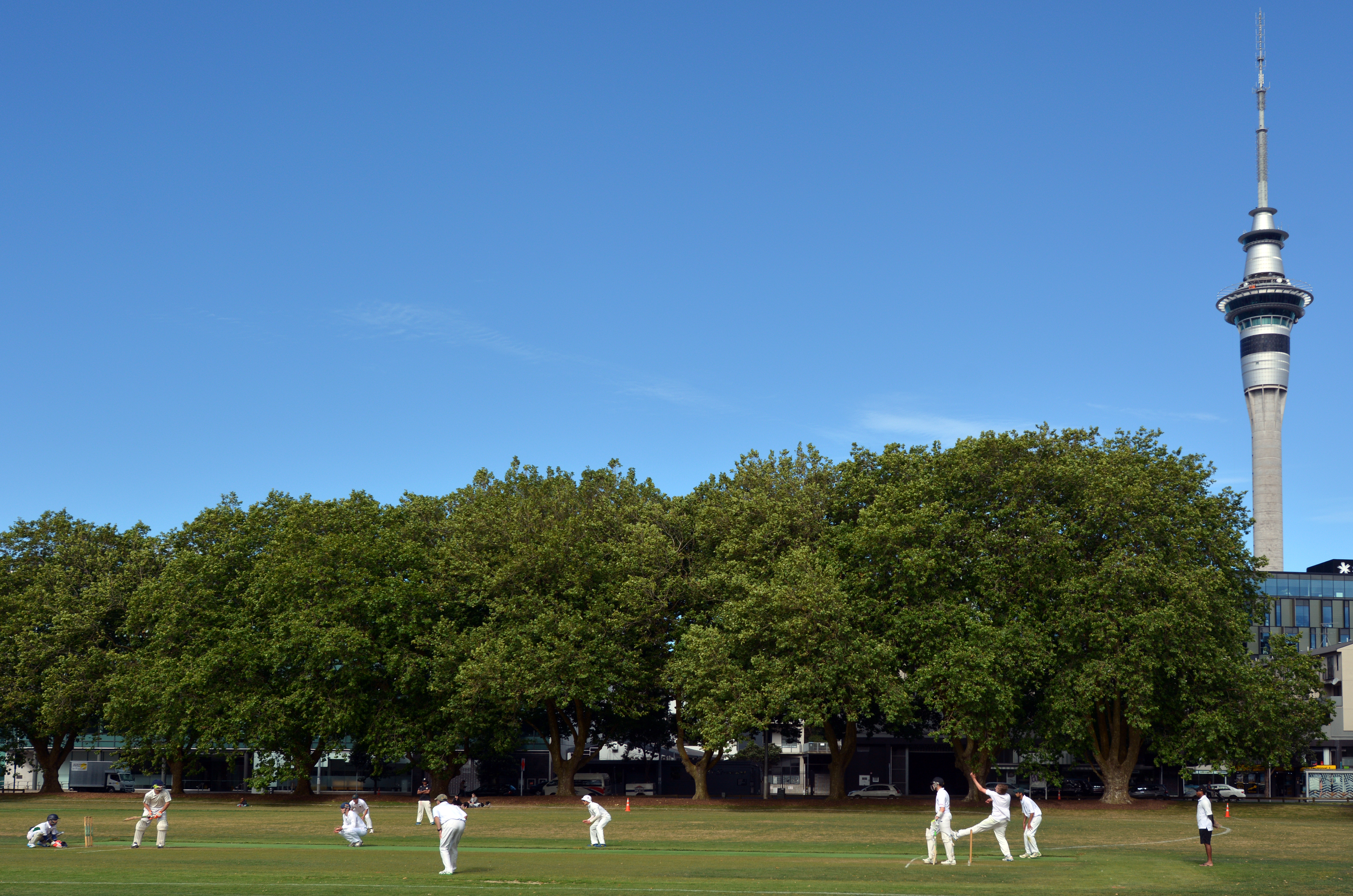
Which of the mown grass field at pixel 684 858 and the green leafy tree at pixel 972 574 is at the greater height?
the green leafy tree at pixel 972 574

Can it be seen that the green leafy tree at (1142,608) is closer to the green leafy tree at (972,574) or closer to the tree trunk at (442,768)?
the green leafy tree at (972,574)

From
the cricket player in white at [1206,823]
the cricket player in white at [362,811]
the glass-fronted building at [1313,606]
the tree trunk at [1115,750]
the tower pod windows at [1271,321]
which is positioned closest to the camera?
the cricket player in white at [1206,823]

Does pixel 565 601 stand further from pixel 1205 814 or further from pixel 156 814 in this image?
pixel 1205 814

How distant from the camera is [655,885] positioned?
934 inches

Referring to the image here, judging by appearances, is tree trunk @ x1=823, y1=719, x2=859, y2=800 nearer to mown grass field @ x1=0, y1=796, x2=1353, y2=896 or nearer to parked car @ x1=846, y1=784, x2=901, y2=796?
mown grass field @ x1=0, y1=796, x2=1353, y2=896

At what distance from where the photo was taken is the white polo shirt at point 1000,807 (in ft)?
98.0

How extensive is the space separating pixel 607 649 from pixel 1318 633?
115m

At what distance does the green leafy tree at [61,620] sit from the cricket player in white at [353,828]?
1639 inches

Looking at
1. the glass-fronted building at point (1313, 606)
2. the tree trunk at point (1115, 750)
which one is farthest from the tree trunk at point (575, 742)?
the glass-fronted building at point (1313, 606)

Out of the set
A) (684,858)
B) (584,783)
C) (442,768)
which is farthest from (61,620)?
(684,858)

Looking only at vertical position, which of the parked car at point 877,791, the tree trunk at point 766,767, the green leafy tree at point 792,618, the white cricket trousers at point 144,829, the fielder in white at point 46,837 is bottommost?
the parked car at point 877,791

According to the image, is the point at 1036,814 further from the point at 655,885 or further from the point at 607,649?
the point at 607,649

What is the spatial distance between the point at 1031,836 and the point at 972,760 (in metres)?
36.9

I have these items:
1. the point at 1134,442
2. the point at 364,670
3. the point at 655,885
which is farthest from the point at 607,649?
the point at 655,885
